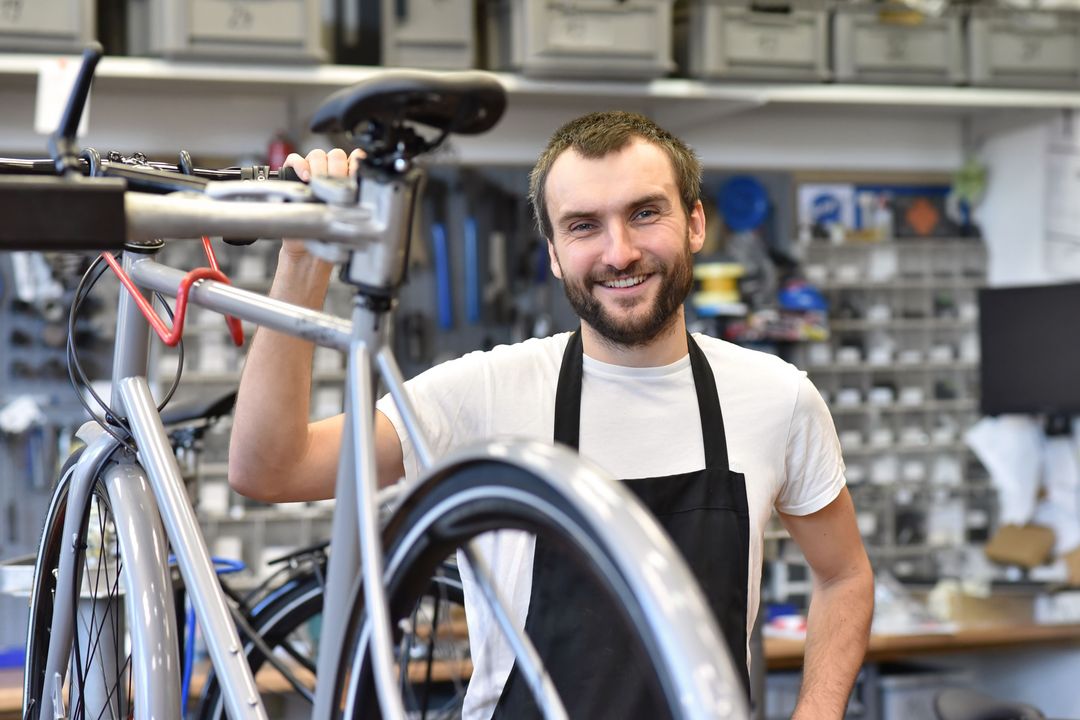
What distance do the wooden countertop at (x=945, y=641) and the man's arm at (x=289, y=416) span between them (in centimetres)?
194

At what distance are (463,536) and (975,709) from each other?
1.68 m

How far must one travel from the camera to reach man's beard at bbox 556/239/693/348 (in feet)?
4.58

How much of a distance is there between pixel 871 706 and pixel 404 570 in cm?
272

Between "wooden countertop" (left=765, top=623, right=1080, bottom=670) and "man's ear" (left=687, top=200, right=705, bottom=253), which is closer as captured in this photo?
"man's ear" (left=687, top=200, right=705, bottom=253)

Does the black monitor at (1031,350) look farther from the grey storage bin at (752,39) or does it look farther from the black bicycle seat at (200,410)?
the black bicycle seat at (200,410)

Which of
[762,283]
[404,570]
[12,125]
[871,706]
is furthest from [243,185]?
[762,283]

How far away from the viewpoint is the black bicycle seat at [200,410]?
2045 millimetres

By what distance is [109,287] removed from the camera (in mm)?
3631

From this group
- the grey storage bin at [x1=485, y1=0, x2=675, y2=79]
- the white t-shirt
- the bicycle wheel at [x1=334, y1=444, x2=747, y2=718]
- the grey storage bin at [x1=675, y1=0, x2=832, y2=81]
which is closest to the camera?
the bicycle wheel at [x1=334, y1=444, x2=747, y2=718]

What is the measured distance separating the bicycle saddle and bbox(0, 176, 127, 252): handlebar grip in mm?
1849

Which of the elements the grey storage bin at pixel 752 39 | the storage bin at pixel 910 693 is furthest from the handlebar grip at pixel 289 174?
the grey storage bin at pixel 752 39

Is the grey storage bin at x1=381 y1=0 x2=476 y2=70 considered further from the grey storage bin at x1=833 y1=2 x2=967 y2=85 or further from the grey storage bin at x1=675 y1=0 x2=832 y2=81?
the grey storage bin at x1=833 y1=2 x2=967 y2=85

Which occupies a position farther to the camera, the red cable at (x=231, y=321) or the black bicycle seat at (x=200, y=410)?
the black bicycle seat at (x=200, y=410)

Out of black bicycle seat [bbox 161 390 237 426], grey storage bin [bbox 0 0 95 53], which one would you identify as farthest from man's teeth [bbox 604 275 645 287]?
grey storage bin [bbox 0 0 95 53]
